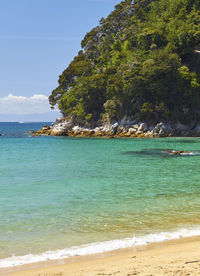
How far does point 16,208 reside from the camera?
11.1m

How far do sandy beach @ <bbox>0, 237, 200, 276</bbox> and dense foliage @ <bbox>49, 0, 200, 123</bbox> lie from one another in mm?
50540

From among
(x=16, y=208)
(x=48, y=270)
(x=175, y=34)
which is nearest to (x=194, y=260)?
(x=48, y=270)

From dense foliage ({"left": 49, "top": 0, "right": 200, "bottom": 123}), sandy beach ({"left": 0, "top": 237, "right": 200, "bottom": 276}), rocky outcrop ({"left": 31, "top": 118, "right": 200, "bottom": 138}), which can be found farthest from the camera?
dense foliage ({"left": 49, "top": 0, "right": 200, "bottom": 123})

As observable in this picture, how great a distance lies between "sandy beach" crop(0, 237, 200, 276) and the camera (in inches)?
217

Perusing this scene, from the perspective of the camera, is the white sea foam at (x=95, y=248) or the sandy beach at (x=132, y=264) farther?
the white sea foam at (x=95, y=248)

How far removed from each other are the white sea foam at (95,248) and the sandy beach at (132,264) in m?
0.23

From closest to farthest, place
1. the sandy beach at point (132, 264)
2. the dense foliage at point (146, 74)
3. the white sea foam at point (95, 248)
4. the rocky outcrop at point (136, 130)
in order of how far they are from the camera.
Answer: the sandy beach at point (132, 264) < the white sea foam at point (95, 248) < the rocky outcrop at point (136, 130) < the dense foliage at point (146, 74)

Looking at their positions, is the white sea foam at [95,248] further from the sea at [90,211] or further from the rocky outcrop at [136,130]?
the rocky outcrop at [136,130]

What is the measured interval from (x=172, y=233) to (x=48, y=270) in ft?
11.8

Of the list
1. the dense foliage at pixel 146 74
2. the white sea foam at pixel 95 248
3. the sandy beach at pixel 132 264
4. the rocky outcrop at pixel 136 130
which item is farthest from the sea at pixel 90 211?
the dense foliage at pixel 146 74

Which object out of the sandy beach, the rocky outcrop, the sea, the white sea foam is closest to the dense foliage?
the rocky outcrop

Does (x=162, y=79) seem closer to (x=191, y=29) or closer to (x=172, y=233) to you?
(x=191, y=29)

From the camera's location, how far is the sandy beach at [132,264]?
5500mm

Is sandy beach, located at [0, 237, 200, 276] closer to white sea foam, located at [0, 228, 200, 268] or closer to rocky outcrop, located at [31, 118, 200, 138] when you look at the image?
white sea foam, located at [0, 228, 200, 268]
